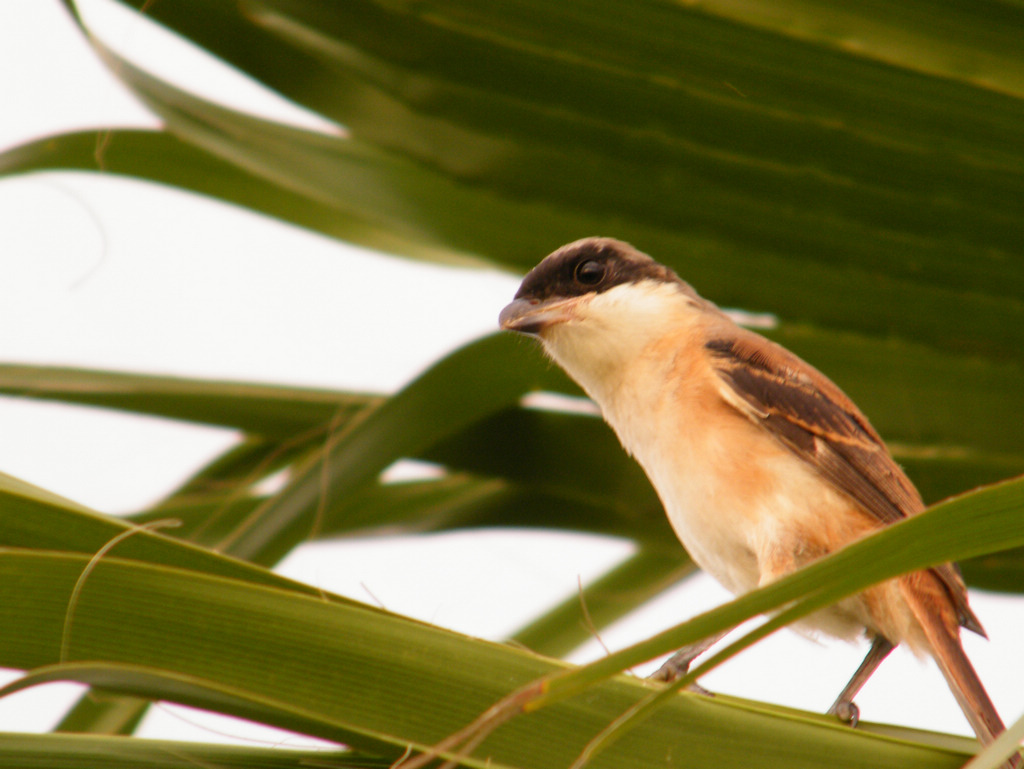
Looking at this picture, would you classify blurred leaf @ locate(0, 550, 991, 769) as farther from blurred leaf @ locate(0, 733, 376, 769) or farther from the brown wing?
the brown wing

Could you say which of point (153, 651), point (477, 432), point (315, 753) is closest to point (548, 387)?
point (477, 432)

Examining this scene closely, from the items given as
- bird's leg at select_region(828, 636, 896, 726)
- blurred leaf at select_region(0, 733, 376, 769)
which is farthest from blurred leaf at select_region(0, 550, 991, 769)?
bird's leg at select_region(828, 636, 896, 726)

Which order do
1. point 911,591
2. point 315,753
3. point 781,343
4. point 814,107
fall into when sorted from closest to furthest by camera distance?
1. point 315,753
2. point 814,107
3. point 911,591
4. point 781,343

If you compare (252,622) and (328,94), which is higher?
(328,94)

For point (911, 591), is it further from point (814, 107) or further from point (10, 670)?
point (10, 670)

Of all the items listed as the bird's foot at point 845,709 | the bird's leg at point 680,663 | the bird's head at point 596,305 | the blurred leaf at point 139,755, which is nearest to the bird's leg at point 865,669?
the bird's foot at point 845,709

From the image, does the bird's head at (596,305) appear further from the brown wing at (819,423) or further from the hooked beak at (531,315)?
the brown wing at (819,423)
